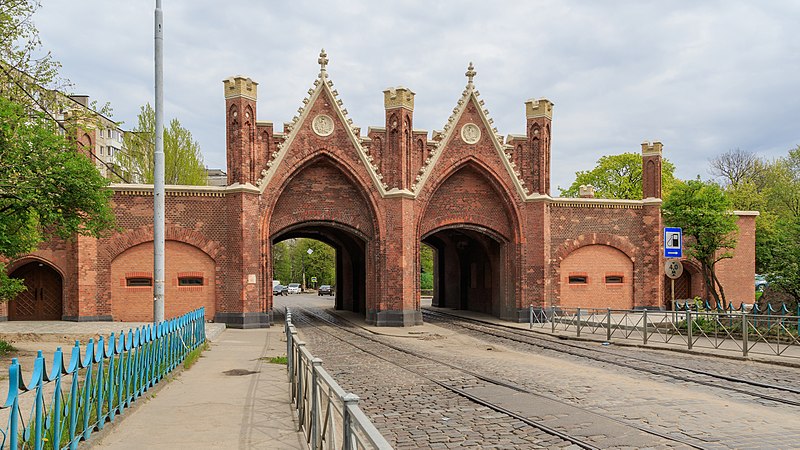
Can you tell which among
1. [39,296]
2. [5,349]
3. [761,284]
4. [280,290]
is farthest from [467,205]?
[280,290]

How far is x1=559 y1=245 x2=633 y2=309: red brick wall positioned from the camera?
3064cm

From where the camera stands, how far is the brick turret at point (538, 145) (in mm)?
29172

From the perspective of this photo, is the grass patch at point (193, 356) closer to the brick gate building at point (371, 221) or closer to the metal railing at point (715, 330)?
the brick gate building at point (371, 221)

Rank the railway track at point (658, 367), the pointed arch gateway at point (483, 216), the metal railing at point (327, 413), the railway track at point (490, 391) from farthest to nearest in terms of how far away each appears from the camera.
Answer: the pointed arch gateway at point (483, 216), the railway track at point (658, 367), the railway track at point (490, 391), the metal railing at point (327, 413)

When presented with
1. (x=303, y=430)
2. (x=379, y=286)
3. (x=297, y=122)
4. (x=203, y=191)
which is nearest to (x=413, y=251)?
(x=379, y=286)

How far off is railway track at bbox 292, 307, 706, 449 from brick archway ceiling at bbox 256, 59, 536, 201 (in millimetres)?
7078

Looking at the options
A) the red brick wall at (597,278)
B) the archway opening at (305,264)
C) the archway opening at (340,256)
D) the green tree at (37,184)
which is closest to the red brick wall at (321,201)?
the archway opening at (340,256)

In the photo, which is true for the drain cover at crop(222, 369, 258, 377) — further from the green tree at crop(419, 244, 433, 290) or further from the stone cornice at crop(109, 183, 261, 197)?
the green tree at crop(419, 244, 433, 290)

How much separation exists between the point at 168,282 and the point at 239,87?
8306 millimetres

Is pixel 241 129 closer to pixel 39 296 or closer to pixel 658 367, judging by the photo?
pixel 39 296

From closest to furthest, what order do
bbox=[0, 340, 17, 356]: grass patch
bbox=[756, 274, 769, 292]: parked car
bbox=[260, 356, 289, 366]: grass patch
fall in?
bbox=[0, 340, 17, 356]: grass patch, bbox=[260, 356, 289, 366]: grass patch, bbox=[756, 274, 769, 292]: parked car

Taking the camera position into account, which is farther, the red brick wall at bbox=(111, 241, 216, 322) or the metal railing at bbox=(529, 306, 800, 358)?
the red brick wall at bbox=(111, 241, 216, 322)

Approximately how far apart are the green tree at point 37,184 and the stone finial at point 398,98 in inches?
554

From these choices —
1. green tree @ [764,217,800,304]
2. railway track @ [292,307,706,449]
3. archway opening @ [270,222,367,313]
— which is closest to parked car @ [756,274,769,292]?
green tree @ [764,217,800,304]
